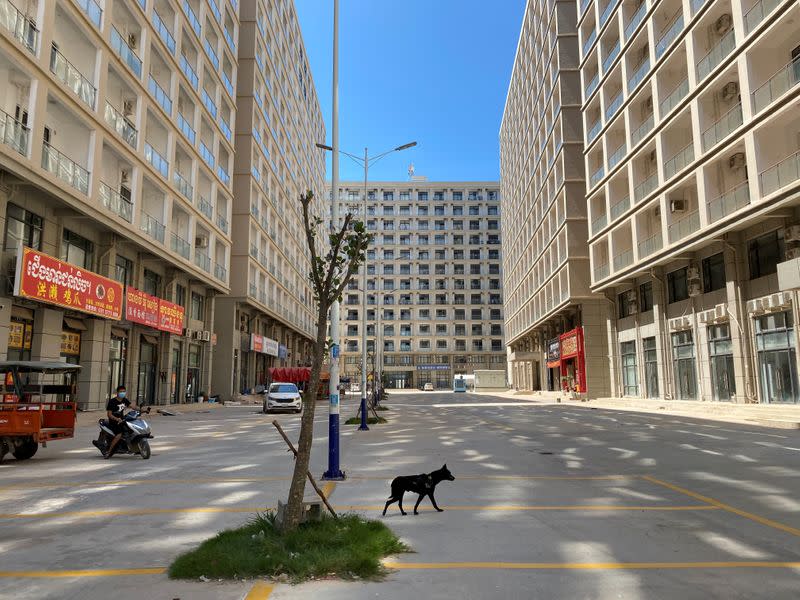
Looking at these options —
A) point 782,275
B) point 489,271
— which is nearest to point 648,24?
point 782,275

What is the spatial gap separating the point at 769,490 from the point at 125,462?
1166 centimetres

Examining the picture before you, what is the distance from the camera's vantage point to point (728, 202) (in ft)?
82.3

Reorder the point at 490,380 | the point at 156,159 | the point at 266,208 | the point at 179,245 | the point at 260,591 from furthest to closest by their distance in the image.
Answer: the point at 490,380 → the point at 266,208 → the point at 179,245 → the point at 156,159 → the point at 260,591

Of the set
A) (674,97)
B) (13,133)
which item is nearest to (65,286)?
(13,133)

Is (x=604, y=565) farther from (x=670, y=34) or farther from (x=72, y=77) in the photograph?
(x=670, y=34)

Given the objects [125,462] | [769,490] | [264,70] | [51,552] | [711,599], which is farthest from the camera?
[264,70]

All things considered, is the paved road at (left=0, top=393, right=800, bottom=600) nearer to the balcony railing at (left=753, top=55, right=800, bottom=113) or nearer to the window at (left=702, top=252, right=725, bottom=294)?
the balcony railing at (left=753, top=55, right=800, bottom=113)

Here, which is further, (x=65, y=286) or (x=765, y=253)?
(x=765, y=253)

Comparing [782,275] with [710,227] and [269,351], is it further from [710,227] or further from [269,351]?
[269,351]

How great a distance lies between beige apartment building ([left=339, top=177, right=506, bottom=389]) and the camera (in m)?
103

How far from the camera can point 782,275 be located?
20.4 meters

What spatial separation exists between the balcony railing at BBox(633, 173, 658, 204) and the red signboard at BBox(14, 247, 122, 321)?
28.1 meters

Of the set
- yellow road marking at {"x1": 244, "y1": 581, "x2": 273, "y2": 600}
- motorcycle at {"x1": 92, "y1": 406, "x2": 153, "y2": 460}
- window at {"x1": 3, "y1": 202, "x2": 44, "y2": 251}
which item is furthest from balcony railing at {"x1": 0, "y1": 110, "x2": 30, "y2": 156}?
yellow road marking at {"x1": 244, "y1": 581, "x2": 273, "y2": 600}

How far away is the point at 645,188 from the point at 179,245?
27094 mm
